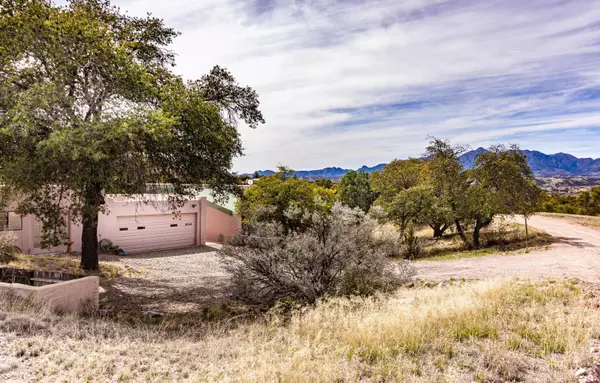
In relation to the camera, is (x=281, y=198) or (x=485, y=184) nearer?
(x=485, y=184)

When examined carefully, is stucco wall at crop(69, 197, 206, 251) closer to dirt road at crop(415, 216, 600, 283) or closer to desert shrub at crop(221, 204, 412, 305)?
desert shrub at crop(221, 204, 412, 305)

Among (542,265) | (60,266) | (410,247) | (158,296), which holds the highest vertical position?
(60,266)

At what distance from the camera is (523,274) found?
1198 centimetres

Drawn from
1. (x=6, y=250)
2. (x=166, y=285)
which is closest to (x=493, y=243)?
(x=166, y=285)

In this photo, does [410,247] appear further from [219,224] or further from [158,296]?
[158,296]

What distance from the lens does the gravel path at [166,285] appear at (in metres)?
10.5

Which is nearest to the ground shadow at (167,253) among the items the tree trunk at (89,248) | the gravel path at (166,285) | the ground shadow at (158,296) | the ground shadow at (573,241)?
the gravel path at (166,285)

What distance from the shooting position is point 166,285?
13250 mm

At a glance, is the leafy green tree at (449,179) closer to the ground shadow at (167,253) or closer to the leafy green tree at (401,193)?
the leafy green tree at (401,193)

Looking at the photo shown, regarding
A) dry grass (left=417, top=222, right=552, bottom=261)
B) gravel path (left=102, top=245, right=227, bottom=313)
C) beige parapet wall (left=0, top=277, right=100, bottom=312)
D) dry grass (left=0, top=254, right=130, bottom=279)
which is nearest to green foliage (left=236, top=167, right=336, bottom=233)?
gravel path (left=102, top=245, right=227, bottom=313)

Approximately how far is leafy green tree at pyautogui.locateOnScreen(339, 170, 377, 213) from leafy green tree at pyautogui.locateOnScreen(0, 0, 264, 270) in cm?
2863

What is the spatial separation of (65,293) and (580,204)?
155 ft

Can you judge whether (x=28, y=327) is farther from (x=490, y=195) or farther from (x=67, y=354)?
(x=490, y=195)

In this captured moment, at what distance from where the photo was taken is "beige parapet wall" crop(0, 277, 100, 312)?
7457mm
